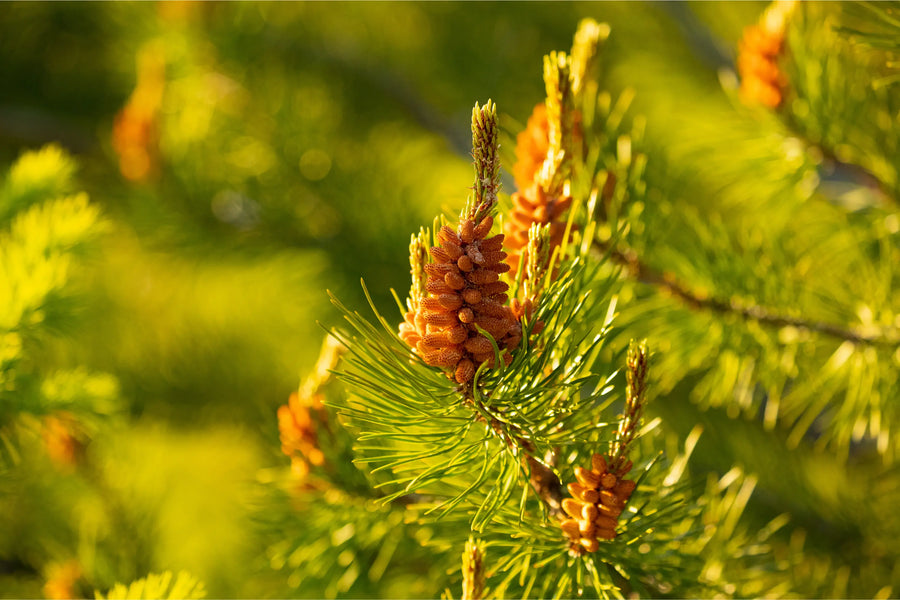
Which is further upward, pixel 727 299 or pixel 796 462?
pixel 727 299

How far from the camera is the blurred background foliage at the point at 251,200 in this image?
833mm

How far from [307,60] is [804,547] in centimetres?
109

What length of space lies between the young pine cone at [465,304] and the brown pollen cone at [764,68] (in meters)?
0.42

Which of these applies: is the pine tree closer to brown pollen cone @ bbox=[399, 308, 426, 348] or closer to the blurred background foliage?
brown pollen cone @ bbox=[399, 308, 426, 348]

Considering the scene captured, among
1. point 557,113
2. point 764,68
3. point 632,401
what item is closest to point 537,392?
point 632,401

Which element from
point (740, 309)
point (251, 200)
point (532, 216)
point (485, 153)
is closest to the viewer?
point (485, 153)

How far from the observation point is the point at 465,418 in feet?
1.34

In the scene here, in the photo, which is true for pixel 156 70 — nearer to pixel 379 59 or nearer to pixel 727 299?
pixel 379 59

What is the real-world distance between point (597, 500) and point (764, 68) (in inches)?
17.8

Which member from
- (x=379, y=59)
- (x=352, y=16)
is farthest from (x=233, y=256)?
A: (x=352, y=16)

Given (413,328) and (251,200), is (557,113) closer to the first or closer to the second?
(413,328)

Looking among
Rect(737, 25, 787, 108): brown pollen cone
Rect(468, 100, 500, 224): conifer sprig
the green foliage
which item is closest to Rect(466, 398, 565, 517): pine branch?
Rect(468, 100, 500, 224): conifer sprig

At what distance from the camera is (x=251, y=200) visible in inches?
Answer: 41.4

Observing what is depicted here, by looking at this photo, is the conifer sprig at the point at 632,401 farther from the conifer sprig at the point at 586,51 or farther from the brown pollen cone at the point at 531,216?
the conifer sprig at the point at 586,51
